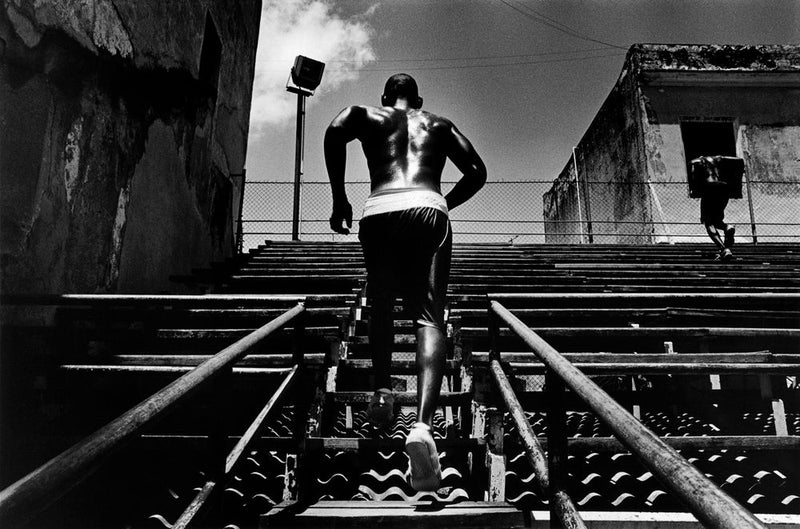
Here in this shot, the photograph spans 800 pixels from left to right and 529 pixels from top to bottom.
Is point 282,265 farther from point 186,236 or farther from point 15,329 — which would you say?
point 15,329

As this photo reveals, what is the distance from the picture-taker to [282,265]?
6.16 metres

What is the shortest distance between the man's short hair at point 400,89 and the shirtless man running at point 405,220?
0.12 metres

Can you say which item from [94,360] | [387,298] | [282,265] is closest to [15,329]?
[94,360]

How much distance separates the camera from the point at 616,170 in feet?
46.2

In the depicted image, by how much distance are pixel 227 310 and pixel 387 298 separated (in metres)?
1.35

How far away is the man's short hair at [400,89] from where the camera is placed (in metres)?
2.61

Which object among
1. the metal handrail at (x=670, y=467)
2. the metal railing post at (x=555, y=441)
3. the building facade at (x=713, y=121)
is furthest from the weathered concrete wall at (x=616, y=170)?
the metal handrail at (x=670, y=467)

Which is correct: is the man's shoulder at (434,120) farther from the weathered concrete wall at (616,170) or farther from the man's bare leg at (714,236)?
the weathered concrete wall at (616,170)

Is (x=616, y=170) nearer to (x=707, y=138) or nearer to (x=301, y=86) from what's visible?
(x=707, y=138)

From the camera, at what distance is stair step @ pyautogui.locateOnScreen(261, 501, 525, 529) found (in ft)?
→ 5.35

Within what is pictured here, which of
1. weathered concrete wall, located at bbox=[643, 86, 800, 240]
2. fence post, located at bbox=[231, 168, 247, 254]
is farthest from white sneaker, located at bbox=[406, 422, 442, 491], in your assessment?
weathered concrete wall, located at bbox=[643, 86, 800, 240]

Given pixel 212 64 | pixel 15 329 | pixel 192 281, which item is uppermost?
pixel 212 64

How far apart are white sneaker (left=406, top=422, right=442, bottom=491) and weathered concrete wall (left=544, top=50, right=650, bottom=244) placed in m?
10.3

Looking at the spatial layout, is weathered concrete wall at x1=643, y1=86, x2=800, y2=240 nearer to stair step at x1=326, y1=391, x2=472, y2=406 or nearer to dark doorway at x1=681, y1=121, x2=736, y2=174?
dark doorway at x1=681, y1=121, x2=736, y2=174
